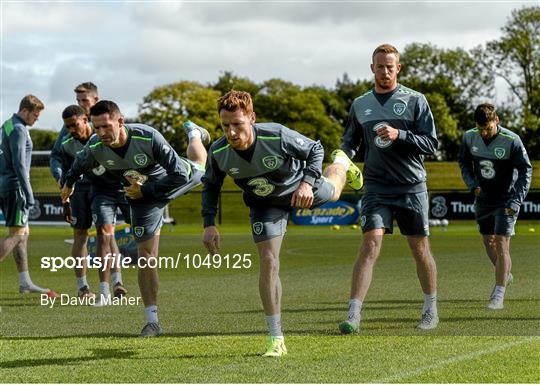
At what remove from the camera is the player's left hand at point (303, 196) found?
321 inches

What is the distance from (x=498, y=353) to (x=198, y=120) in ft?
277

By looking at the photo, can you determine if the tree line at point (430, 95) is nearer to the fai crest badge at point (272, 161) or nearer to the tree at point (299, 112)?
the tree at point (299, 112)

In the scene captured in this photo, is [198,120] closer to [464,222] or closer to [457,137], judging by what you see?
[457,137]

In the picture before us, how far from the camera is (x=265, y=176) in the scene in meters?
8.47

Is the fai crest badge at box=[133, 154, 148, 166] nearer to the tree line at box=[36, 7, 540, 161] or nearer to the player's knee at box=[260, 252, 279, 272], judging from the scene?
the player's knee at box=[260, 252, 279, 272]

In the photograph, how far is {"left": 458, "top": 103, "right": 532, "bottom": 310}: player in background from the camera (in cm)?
1214

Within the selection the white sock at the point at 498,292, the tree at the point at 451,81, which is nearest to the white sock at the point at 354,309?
the white sock at the point at 498,292

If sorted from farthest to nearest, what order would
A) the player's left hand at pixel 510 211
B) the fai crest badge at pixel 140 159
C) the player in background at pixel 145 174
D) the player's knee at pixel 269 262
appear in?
the player's left hand at pixel 510 211 → the fai crest badge at pixel 140 159 → the player in background at pixel 145 174 → the player's knee at pixel 269 262

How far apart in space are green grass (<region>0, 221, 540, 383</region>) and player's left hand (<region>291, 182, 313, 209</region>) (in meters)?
1.20

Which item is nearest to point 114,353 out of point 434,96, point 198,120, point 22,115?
point 22,115

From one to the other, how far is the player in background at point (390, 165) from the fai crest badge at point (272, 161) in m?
1.51

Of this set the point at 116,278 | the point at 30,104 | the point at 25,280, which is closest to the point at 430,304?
the point at 116,278

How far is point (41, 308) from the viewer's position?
40.5ft

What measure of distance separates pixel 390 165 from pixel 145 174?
2367 mm
